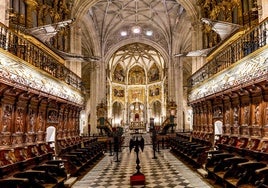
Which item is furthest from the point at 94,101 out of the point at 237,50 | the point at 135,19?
the point at 237,50

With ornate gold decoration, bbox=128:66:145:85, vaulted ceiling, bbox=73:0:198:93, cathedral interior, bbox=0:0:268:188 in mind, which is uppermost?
vaulted ceiling, bbox=73:0:198:93

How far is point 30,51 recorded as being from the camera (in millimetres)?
9898

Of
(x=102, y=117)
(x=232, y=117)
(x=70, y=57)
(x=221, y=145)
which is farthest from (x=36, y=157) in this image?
(x=102, y=117)

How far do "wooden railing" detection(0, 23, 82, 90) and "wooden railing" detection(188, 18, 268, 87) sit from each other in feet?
21.7

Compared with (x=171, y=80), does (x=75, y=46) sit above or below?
above

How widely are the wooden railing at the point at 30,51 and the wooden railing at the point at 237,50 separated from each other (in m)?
6.61

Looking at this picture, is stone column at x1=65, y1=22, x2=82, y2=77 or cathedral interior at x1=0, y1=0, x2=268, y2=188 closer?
cathedral interior at x1=0, y1=0, x2=268, y2=188

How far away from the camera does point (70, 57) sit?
54.4 feet

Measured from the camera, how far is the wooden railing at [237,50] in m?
8.01

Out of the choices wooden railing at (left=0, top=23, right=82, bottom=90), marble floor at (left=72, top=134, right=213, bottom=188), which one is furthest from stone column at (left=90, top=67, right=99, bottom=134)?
marble floor at (left=72, top=134, right=213, bottom=188)

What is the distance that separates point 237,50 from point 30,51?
7.33 meters

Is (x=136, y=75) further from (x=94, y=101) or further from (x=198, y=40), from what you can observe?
(x=198, y=40)

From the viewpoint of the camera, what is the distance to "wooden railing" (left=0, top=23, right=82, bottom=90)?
25.2 ft

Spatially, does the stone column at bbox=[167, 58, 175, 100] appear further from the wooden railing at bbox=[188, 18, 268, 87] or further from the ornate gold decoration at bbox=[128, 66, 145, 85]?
the ornate gold decoration at bbox=[128, 66, 145, 85]
